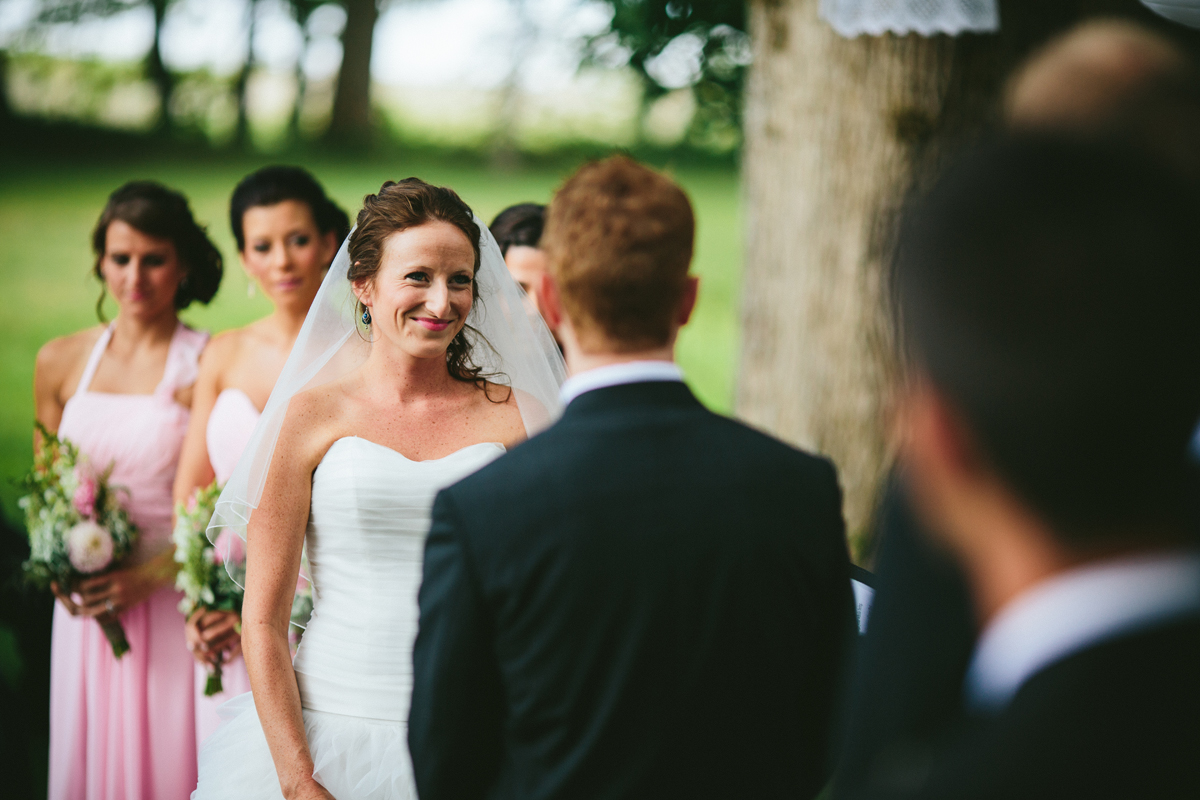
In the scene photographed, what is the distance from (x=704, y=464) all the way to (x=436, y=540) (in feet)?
1.48

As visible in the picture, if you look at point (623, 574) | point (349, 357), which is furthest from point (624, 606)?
point (349, 357)

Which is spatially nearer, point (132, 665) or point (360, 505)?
point (360, 505)

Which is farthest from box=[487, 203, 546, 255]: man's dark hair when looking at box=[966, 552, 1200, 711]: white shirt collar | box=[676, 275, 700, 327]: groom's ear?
box=[966, 552, 1200, 711]: white shirt collar

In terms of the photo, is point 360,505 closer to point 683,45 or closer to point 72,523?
point 72,523

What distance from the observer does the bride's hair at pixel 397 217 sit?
253cm

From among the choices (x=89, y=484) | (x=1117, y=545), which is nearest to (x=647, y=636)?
(x=1117, y=545)

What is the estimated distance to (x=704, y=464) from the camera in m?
1.52

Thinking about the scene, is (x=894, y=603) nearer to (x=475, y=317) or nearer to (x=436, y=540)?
(x=436, y=540)

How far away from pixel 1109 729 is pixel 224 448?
3186 millimetres

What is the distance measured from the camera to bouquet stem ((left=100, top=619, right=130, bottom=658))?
3.34 m

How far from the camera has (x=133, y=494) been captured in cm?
356

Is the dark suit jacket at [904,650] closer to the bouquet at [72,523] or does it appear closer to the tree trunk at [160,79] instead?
the bouquet at [72,523]

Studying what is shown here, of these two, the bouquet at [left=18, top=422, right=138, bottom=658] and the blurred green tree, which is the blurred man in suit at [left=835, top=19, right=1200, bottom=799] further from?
the blurred green tree

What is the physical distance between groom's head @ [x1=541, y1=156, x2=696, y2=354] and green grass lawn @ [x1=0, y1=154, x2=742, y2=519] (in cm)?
789
